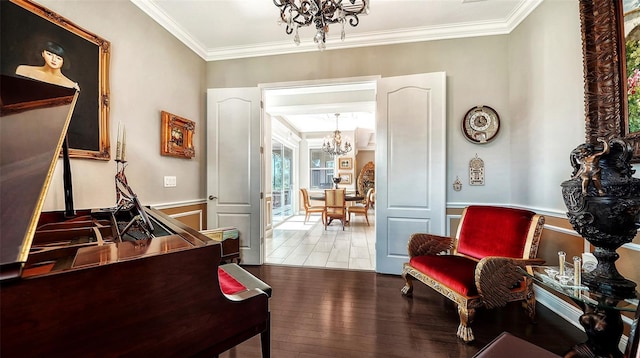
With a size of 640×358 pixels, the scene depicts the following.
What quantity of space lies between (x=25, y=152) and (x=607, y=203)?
2733 millimetres

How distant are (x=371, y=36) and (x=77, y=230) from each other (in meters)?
3.44

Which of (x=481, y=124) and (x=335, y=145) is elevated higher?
(x=335, y=145)

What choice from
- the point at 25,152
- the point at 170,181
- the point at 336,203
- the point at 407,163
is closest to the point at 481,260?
the point at 407,163

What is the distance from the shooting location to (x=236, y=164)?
130 inches

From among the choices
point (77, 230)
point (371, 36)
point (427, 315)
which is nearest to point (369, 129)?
point (371, 36)

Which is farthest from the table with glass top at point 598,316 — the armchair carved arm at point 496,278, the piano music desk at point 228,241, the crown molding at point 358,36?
the piano music desk at point 228,241

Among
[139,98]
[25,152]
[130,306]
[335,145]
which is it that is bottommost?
[130,306]

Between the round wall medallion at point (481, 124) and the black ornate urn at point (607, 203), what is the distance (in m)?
1.55

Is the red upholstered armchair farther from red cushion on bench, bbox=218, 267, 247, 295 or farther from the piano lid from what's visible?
the piano lid

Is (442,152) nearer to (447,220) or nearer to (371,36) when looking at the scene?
(447,220)

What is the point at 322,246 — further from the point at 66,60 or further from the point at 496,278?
the point at 66,60

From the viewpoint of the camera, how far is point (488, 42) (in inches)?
111

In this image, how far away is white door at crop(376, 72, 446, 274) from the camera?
283cm

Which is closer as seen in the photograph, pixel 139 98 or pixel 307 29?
pixel 139 98
